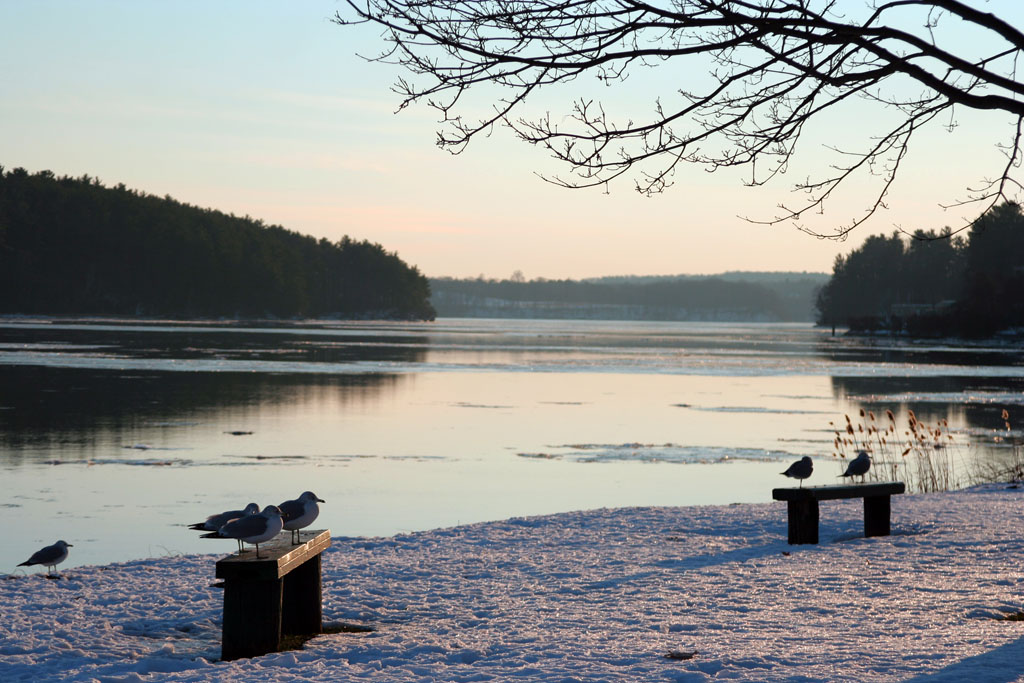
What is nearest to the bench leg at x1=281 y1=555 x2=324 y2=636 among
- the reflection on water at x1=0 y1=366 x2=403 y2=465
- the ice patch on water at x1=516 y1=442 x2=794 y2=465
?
the reflection on water at x1=0 y1=366 x2=403 y2=465

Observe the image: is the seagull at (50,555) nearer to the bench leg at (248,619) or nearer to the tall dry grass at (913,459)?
the bench leg at (248,619)

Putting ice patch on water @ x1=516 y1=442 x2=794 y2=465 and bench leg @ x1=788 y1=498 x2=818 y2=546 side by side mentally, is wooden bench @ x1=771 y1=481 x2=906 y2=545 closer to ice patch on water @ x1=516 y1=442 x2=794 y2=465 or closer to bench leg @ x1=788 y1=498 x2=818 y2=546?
bench leg @ x1=788 y1=498 x2=818 y2=546

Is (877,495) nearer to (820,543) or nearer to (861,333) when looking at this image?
(820,543)

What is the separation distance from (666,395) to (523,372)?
1164cm

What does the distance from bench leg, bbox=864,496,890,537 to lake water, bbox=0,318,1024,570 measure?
4.33 meters

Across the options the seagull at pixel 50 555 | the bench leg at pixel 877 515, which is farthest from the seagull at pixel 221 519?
the bench leg at pixel 877 515

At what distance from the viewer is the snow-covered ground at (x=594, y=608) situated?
7.16m

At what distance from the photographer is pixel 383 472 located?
1878 centimetres

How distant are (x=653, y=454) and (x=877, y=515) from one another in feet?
31.5

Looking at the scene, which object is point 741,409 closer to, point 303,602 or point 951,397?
point 951,397

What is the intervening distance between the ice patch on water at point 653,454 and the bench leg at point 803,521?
8744 millimetres

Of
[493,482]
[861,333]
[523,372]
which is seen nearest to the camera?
[493,482]

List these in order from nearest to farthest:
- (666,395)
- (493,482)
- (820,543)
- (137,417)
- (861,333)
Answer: (820,543), (493,482), (137,417), (666,395), (861,333)

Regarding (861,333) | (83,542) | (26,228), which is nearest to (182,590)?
(83,542)
